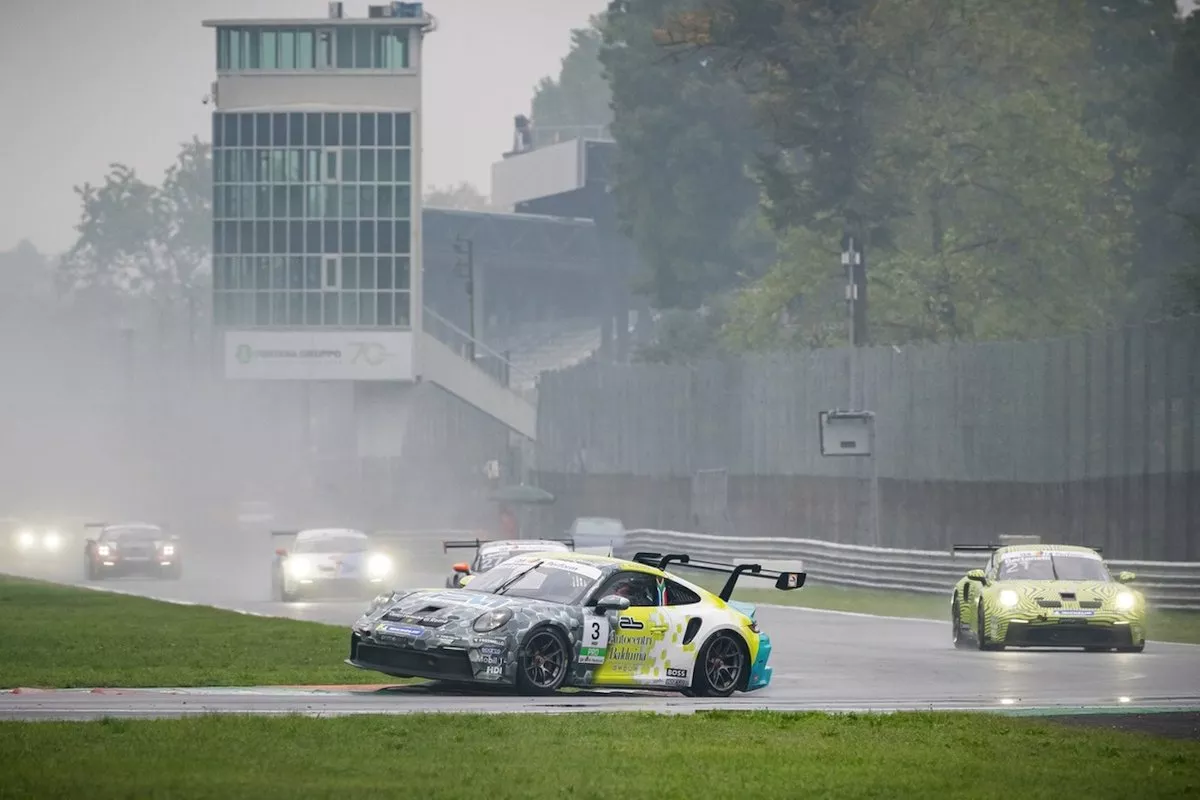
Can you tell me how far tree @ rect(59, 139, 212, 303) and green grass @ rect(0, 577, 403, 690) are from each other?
149m

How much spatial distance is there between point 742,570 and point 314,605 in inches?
793

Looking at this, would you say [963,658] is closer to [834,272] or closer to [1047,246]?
[1047,246]

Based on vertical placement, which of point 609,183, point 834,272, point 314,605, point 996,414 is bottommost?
point 314,605

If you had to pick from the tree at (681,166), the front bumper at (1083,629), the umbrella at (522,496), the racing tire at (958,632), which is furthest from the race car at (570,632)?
the tree at (681,166)

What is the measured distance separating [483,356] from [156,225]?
79.9 m

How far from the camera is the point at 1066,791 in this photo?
1273 cm

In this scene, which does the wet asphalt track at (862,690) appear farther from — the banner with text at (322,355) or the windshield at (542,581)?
the banner with text at (322,355)

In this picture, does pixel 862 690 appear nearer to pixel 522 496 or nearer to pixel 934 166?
pixel 522 496

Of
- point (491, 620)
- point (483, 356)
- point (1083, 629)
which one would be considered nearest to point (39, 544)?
point (483, 356)

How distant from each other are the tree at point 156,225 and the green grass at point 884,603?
14345 centimetres

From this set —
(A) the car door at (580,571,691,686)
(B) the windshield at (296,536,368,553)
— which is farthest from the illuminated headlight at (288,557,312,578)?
(A) the car door at (580,571,691,686)

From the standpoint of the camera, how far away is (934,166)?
73125mm

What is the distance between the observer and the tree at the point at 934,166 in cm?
7200

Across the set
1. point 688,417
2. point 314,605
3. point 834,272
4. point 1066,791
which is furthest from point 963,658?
point 834,272
